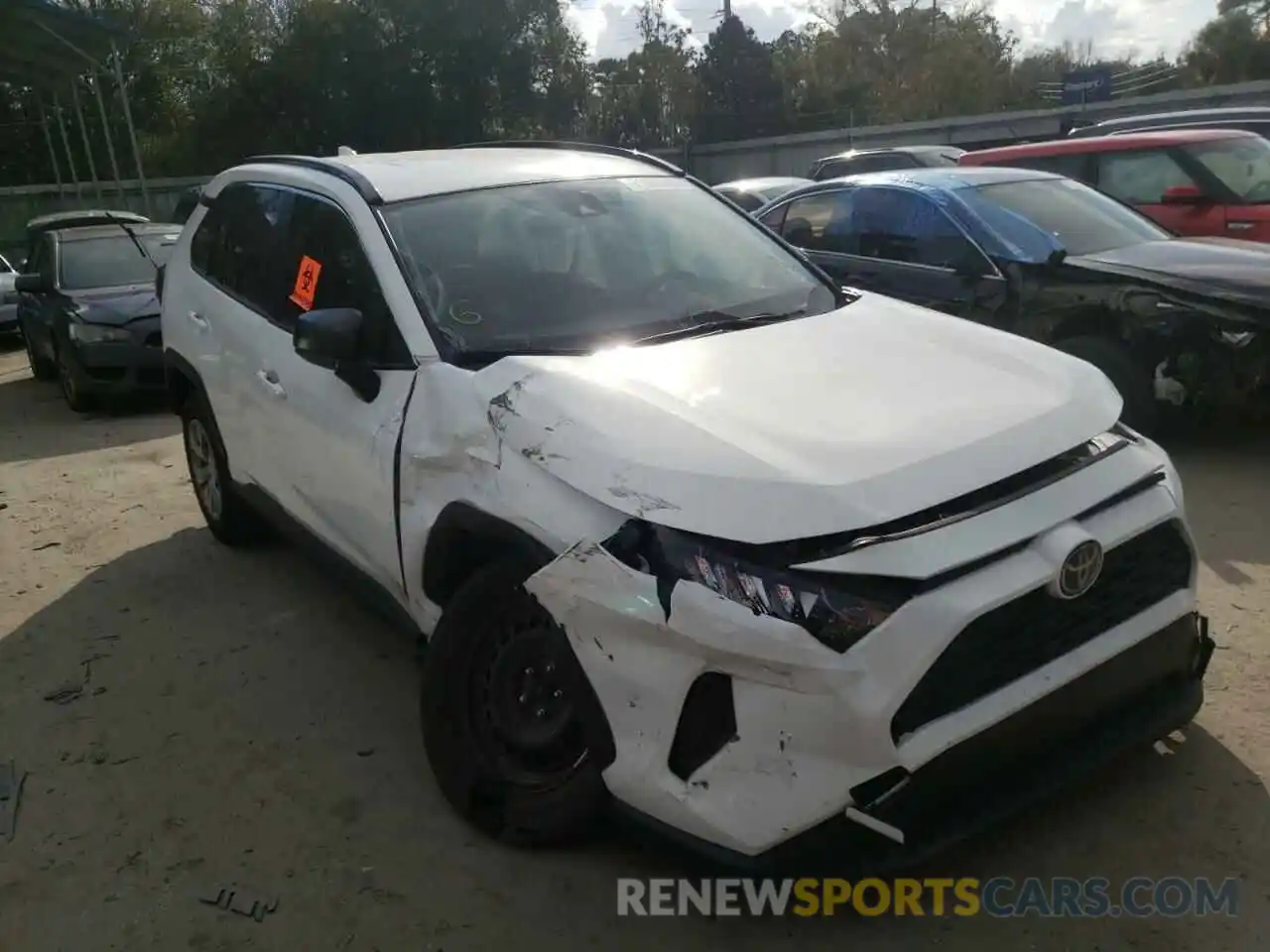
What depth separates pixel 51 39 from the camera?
15805 mm

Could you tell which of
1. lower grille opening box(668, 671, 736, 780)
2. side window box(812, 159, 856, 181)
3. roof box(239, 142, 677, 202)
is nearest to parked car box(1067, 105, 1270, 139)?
side window box(812, 159, 856, 181)

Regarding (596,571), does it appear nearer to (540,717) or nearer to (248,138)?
(540,717)

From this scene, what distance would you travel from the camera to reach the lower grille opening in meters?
2.32

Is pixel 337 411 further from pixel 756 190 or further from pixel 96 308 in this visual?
pixel 756 190

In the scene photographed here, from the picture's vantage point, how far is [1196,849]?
271 cm

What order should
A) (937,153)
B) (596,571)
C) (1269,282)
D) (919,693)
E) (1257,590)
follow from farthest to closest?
(937,153), (1269,282), (1257,590), (596,571), (919,693)

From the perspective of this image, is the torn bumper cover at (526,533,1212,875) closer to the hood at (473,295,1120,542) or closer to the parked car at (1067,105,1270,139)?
the hood at (473,295,1120,542)

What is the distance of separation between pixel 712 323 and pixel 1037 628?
1430 millimetres

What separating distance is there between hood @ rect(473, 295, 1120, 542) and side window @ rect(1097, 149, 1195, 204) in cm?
572

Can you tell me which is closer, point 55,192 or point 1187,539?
point 1187,539

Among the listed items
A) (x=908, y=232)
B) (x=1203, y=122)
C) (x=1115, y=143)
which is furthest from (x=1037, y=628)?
(x=1203, y=122)

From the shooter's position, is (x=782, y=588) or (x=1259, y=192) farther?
(x=1259, y=192)

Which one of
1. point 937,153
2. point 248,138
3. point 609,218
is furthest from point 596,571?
point 248,138

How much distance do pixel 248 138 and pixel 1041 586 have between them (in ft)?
133
